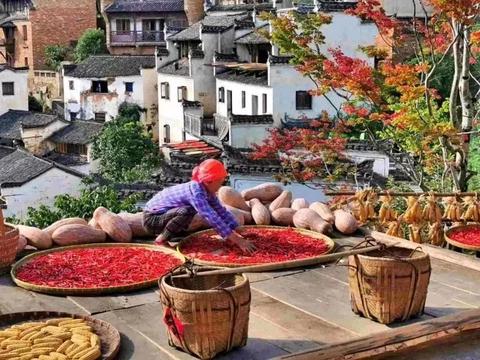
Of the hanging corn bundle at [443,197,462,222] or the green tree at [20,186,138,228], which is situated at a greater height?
the hanging corn bundle at [443,197,462,222]

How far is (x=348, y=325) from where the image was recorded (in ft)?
15.3

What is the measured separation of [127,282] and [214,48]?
26.5 meters

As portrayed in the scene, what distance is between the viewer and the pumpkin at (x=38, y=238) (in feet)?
20.6

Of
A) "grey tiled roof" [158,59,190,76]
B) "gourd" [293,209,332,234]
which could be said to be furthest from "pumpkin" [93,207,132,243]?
"grey tiled roof" [158,59,190,76]

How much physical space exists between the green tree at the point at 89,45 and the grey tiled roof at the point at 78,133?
1176cm

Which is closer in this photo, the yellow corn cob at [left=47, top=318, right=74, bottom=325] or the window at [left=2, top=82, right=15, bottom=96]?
the yellow corn cob at [left=47, top=318, right=74, bottom=325]

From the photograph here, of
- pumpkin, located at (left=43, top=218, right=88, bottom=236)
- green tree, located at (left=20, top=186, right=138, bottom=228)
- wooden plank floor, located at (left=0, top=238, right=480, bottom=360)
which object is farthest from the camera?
green tree, located at (left=20, top=186, right=138, bottom=228)

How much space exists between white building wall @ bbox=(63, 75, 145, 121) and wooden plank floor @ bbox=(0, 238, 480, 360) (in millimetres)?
30075

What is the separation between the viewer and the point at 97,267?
573 cm

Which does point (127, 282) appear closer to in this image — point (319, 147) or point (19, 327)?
point (19, 327)

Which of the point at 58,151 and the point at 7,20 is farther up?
the point at 7,20

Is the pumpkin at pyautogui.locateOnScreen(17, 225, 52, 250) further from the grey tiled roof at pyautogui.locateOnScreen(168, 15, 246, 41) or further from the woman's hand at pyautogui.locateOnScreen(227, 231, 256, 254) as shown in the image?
the grey tiled roof at pyautogui.locateOnScreen(168, 15, 246, 41)

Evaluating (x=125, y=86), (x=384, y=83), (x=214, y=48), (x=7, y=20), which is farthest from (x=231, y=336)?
(x=7, y=20)

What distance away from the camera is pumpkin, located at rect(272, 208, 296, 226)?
23.4 ft
